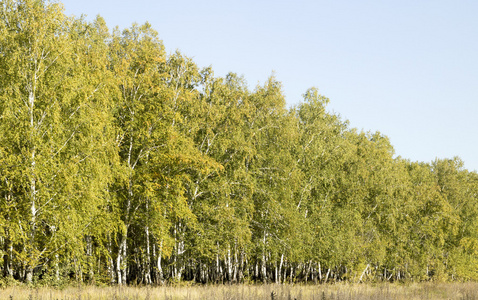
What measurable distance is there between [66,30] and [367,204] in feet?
94.1

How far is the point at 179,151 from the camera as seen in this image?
1008 inches

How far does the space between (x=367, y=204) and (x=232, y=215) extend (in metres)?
18.0

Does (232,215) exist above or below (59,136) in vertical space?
below

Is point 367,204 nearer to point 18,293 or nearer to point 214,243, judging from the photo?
point 214,243

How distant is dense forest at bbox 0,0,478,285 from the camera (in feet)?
63.4

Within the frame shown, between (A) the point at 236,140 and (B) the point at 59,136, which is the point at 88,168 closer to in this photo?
(B) the point at 59,136

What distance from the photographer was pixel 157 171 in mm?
26031

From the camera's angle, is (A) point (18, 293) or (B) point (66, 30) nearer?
(A) point (18, 293)

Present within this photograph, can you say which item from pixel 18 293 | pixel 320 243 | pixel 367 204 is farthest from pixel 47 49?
pixel 367 204

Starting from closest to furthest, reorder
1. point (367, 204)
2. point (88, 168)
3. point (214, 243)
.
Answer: point (88, 168) < point (214, 243) < point (367, 204)


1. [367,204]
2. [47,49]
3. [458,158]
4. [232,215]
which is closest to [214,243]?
[232,215]

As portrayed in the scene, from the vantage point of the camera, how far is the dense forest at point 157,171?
19.3 meters

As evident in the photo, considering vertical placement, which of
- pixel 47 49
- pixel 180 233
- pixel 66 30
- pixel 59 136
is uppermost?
pixel 66 30

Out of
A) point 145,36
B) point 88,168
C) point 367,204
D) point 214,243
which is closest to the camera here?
point 88,168
